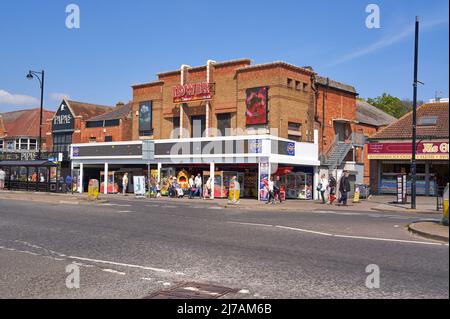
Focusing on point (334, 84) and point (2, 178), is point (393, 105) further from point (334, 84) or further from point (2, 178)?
point (2, 178)

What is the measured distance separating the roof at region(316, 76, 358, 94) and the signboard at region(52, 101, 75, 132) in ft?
94.4

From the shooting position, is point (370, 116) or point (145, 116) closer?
point (145, 116)

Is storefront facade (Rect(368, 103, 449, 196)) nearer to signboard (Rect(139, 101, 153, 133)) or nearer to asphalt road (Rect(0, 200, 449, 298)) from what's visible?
asphalt road (Rect(0, 200, 449, 298))

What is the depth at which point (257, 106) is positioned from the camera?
34438mm

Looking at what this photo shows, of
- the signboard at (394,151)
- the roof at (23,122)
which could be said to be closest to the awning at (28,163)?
the roof at (23,122)

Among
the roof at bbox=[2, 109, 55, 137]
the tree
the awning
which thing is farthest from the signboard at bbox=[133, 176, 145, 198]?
the tree

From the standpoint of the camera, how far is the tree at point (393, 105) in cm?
6812

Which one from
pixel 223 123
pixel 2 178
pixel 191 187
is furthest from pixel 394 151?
pixel 2 178

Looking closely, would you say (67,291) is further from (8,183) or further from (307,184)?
(8,183)

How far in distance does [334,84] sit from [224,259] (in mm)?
32868

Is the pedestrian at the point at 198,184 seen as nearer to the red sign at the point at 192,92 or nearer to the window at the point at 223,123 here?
the window at the point at 223,123

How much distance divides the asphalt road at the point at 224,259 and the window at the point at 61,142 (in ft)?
128
